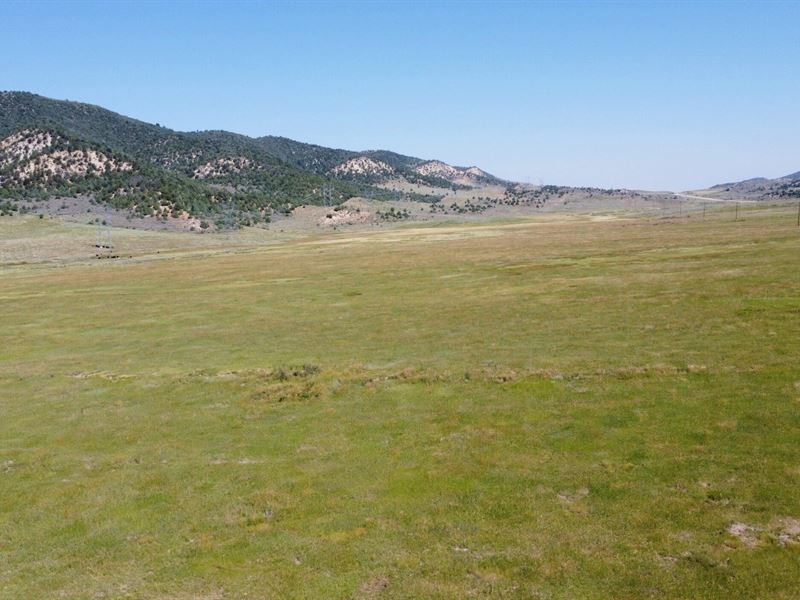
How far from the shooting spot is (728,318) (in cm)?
3416

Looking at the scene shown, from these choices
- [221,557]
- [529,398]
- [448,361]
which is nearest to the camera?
[221,557]

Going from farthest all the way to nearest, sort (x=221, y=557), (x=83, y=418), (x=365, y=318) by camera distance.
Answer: (x=365, y=318)
(x=83, y=418)
(x=221, y=557)

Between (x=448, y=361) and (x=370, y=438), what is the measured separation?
979 centimetres

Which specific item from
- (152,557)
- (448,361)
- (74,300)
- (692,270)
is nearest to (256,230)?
(74,300)

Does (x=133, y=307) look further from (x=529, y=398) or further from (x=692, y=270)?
(x=692, y=270)

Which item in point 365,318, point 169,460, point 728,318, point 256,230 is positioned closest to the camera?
point 169,460

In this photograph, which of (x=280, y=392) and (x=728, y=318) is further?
(x=728, y=318)

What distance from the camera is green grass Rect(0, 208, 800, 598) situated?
43.0 ft

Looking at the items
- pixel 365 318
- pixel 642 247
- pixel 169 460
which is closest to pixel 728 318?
pixel 365 318

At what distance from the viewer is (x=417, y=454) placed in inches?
750

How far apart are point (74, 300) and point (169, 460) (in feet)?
158

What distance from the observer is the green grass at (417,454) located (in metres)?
13.1

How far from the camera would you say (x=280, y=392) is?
26.5 meters

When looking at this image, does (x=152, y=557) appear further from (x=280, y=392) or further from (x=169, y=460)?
(x=280, y=392)
